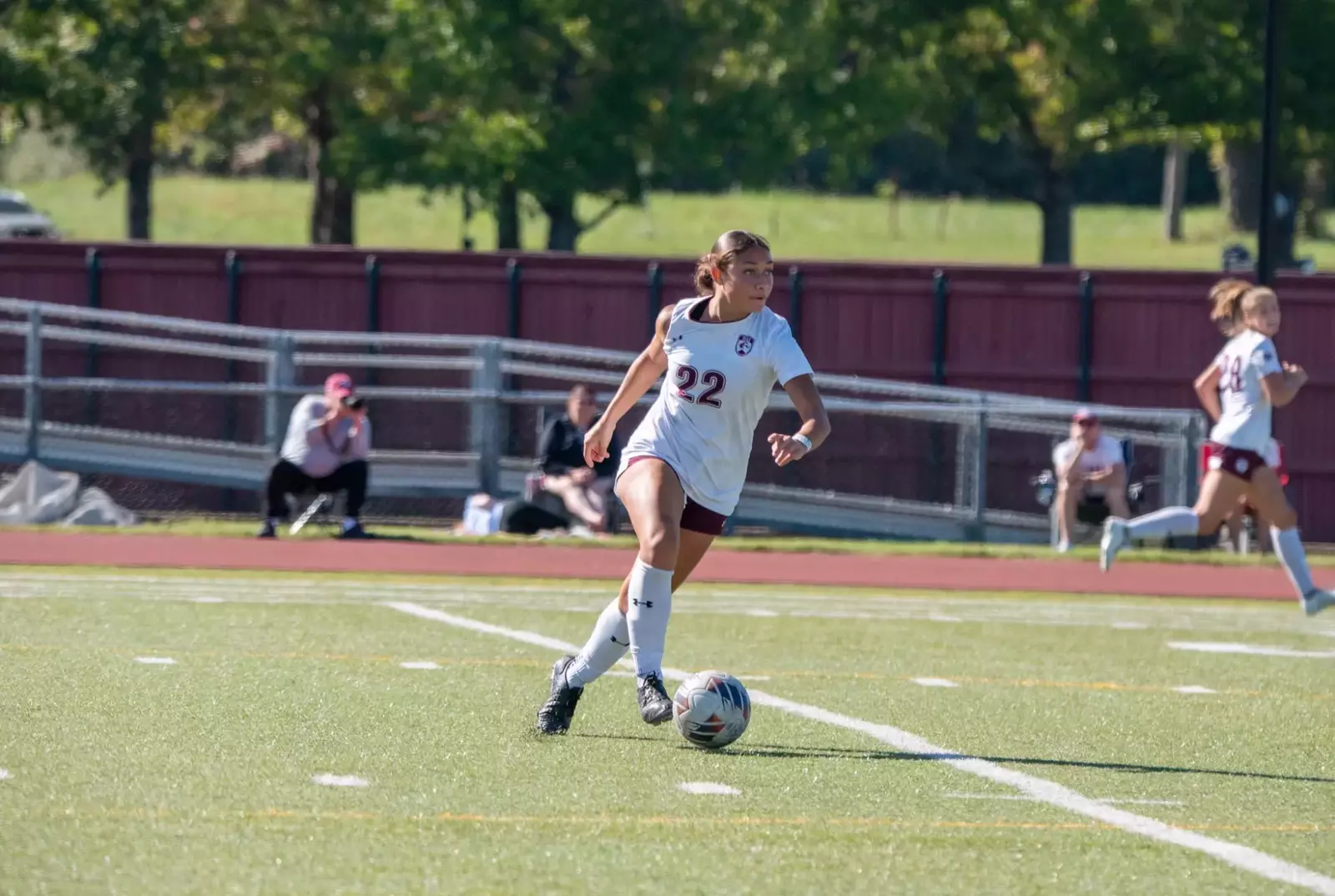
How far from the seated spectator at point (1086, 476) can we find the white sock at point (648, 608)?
1156cm

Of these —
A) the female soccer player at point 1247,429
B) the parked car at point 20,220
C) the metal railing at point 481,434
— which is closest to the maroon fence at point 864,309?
the metal railing at point 481,434

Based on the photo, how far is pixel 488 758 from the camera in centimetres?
757

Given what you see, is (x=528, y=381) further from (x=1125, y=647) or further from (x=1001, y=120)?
(x=1001, y=120)

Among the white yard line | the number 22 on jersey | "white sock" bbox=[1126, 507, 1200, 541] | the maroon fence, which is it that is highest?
the maroon fence

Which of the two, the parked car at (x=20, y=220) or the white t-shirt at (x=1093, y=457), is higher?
the parked car at (x=20, y=220)

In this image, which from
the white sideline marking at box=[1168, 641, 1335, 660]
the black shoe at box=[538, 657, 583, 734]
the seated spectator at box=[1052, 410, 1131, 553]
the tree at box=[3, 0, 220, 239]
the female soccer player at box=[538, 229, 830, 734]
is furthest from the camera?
the tree at box=[3, 0, 220, 239]

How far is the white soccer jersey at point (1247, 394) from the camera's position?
1285 centimetres

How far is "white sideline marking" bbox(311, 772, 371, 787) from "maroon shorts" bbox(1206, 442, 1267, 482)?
7352mm

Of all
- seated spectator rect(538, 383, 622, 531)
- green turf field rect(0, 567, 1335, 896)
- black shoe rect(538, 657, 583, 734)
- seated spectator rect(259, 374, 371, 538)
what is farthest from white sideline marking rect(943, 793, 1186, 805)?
seated spectator rect(538, 383, 622, 531)

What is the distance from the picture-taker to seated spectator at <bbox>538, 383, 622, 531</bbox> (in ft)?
61.7

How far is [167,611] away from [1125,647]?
5.29 m

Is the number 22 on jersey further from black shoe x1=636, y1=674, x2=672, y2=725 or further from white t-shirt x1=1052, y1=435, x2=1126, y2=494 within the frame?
white t-shirt x1=1052, y1=435, x2=1126, y2=494

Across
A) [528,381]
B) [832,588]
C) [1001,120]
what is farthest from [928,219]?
[832,588]

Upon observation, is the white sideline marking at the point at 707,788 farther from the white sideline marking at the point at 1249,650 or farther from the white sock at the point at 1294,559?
the white sock at the point at 1294,559
